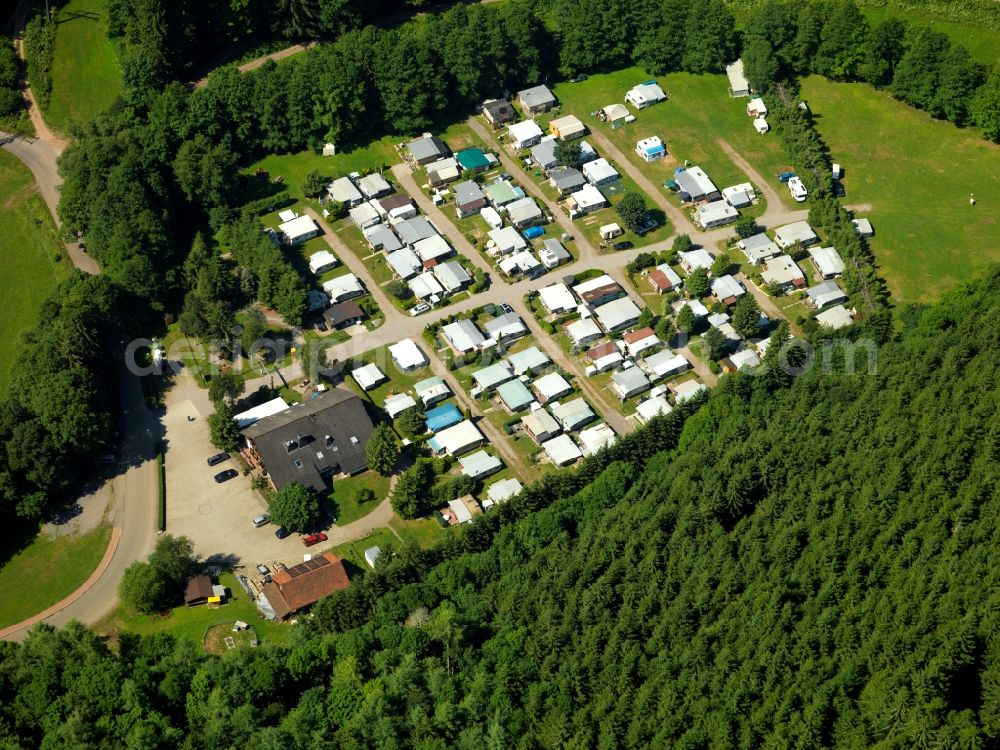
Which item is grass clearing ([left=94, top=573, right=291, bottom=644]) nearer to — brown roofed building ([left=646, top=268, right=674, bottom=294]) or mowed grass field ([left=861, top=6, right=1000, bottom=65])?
brown roofed building ([left=646, top=268, right=674, bottom=294])

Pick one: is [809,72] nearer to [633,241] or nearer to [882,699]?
[633,241]

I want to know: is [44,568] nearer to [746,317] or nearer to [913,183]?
[746,317]

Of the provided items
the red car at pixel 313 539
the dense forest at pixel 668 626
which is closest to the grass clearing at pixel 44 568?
the dense forest at pixel 668 626

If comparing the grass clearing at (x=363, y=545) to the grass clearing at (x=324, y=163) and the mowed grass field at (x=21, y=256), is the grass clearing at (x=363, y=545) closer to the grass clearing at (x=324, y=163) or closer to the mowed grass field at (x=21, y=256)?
the mowed grass field at (x=21, y=256)

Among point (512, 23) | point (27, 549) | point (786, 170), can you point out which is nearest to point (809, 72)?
point (786, 170)

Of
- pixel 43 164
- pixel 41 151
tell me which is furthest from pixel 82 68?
pixel 43 164

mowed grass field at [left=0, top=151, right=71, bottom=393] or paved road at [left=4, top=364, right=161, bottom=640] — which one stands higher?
mowed grass field at [left=0, top=151, right=71, bottom=393]

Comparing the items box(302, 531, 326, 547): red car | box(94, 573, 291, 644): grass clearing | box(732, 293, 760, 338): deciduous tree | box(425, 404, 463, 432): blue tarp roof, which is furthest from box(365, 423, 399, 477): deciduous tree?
box(732, 293, 760, 338): deciduous tree
